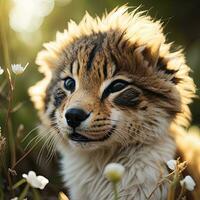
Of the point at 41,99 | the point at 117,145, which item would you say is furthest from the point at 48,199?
the point at 117,145

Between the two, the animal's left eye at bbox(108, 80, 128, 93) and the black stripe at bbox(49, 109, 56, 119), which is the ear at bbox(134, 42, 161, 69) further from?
the black stripe at bbox(49, 109, 56, 119)

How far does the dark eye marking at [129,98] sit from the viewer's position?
2.96 meters

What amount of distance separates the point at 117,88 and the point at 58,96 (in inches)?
14.9

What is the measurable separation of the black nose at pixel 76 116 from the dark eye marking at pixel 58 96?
1.28 ft

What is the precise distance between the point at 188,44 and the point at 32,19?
1.49 meters

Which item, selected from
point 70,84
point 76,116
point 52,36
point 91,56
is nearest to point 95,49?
point 91,56

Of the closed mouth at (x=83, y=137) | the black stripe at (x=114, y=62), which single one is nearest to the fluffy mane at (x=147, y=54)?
the black stripe at (x=114, y=62)

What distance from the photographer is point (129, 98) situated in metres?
2.97

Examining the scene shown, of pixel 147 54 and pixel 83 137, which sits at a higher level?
pixel 147 54

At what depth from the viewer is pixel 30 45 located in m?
4.80

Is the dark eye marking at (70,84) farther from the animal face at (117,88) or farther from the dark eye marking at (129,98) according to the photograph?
the dark eye marking at (129,98)

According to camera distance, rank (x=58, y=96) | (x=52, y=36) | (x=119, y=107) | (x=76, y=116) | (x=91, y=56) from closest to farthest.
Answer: (x=76, y=116) < (x=119, y=107) < (x=91, y=56) < (x=58, y=96) < (x=52, y=36)

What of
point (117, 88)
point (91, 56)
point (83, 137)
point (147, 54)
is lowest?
point (83, 137)

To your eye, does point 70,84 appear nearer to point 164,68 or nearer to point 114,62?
point 114,62
